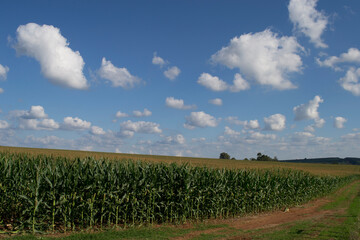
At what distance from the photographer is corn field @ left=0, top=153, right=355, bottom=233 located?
1052cm

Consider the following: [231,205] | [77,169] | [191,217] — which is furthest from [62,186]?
[231,205]

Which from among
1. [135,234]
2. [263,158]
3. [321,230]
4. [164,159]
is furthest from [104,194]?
[263,158]

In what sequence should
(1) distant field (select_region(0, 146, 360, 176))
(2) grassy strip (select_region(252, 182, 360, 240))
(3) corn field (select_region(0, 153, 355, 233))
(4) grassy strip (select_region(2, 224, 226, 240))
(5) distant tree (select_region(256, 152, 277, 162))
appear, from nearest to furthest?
(4) grassy strip (select_region(2, 224, 226, 240)) → (3) corn field (select_region(0, 153, 355, 233)) → (2) grassy strip (select_region(252, 182, 360, 240)) → (1) distant field (select_region(0, 146, 360, 176)) → (5) distant tree (select_region(256, 152, 277, 162))

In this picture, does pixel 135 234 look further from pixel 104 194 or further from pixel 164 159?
pixel 164 159

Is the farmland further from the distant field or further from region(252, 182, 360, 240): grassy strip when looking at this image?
region(252, 182, 360, 240): grassy strip

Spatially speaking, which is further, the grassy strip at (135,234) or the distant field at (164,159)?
the distant field at (164,159)

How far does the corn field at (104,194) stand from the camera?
10.5m

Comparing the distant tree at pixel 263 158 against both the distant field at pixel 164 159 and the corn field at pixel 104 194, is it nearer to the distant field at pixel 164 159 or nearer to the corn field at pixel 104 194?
the distant field at pixel 164 159

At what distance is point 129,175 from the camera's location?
12.4 meters

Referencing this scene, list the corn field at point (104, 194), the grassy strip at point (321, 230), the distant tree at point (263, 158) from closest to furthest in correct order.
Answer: the corn field at point (104, 194) → the grassy strip at point (321, 230) → the distant tree at point (263, 158)

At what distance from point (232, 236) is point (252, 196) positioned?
6.93 metres

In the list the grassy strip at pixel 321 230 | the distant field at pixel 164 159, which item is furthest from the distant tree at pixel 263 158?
the grassy strip at pixel 321 230

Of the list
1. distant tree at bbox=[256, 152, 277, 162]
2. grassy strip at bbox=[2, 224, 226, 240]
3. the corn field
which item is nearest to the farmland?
the corn field

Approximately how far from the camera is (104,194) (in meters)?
11.2
